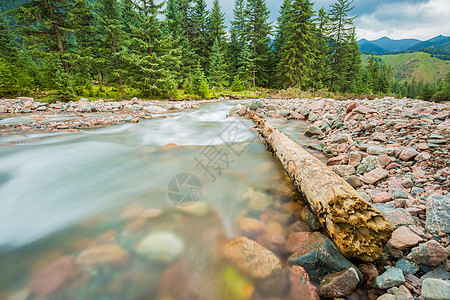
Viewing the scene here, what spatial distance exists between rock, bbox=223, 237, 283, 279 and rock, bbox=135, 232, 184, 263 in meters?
0.57

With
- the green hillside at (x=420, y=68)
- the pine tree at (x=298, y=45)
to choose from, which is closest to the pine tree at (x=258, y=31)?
the pine tree at (x=298, y=45)

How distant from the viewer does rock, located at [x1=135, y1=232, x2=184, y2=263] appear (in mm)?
1914

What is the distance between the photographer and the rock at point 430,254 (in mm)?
1336

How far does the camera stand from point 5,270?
5.63ft

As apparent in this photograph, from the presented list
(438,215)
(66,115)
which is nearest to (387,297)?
(438,215)

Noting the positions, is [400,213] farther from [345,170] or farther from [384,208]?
[345,170]

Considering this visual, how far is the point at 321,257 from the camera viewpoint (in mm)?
1649

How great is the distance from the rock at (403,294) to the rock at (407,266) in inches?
8.3

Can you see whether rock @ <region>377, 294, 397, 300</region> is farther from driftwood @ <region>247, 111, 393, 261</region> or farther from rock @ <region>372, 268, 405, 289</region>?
driftwood @ <region>247, 111, 393, 261</region>

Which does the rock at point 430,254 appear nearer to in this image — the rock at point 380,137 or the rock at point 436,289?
the rock at point 436,289

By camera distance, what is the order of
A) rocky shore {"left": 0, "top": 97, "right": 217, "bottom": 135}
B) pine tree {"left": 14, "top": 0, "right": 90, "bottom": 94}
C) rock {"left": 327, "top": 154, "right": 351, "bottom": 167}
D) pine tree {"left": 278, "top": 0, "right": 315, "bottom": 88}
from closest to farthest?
1. rock {"left": 327, "top": 154, "right": 351, "bottom": 167}
2. rocky shore {"left": 0, "top": 97, "right": 217, "bottom": 135}
3. pine tree {"left": 14, "top": 0, "right": 90, "bottom": 94}
4. pine tree {"left": 278, "top": 0, "right": 315, "bottom": 88}

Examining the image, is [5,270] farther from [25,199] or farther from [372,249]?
[372,249]

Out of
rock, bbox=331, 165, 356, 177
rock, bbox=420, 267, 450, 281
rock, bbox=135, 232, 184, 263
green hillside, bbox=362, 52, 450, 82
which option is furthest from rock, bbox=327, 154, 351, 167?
green hillside, bbox=362, 52, 450, 82
